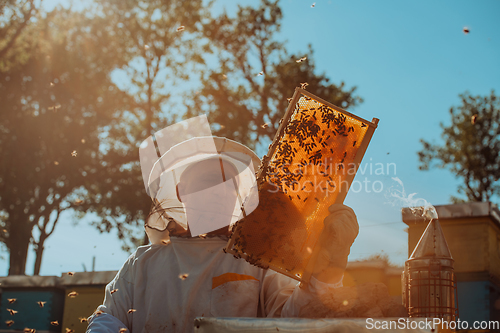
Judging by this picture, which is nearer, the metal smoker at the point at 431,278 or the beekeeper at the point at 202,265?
the metal smoker at the point at 431,278

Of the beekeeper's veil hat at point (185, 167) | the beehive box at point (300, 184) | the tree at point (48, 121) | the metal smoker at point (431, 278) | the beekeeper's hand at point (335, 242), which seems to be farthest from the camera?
the tree at point (48, 121)

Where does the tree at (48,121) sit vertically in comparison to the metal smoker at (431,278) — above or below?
above

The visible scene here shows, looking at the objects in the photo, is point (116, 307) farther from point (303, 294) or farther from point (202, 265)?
point (303, 294)

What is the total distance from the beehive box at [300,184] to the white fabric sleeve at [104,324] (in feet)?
3.22

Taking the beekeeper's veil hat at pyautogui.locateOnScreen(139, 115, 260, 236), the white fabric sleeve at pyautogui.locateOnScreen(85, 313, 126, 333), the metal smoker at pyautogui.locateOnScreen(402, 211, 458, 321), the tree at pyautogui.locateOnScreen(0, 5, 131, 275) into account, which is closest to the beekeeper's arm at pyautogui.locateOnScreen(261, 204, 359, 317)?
the metal smoker at pyautogui.locateOnScreen(402, 211, 458, 321)

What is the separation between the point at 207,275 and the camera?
9.05ft

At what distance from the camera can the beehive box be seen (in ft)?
7.45

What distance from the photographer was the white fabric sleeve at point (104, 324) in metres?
2.54

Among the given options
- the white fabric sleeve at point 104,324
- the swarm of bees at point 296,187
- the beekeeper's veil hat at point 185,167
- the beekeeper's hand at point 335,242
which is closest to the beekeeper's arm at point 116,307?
the white fabric sleeve at point 104,324

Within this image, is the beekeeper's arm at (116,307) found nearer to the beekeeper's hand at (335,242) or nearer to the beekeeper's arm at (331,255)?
the beekeeper's arm at (331,255)

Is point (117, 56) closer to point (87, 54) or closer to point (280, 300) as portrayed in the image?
point (87, 54)

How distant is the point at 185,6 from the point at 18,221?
1102 centimetres

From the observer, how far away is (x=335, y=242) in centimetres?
212

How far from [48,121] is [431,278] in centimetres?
1735
